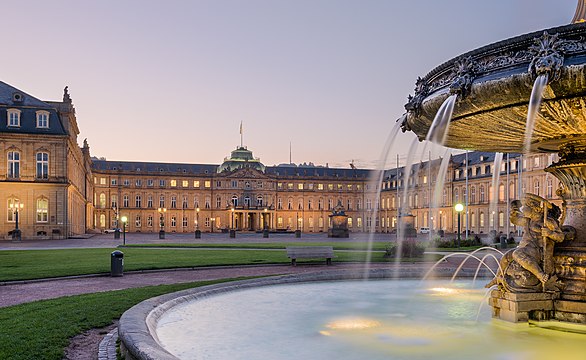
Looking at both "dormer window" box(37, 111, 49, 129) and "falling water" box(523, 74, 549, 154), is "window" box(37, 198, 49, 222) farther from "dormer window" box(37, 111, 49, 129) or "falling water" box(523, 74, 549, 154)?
"falling water" box(523, 74, 549, 154)

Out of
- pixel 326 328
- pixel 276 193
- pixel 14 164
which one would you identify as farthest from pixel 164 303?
pixel 276 193

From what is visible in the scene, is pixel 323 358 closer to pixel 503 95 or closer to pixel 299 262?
pixel 503 95

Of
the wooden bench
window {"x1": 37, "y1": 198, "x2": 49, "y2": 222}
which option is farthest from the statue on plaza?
window {"x1": 37, "y1": 198, "x2": 49, "y2": 222}

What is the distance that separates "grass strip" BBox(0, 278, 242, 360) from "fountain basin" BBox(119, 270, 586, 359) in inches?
38.4

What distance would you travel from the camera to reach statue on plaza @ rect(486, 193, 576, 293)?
23.7 feet

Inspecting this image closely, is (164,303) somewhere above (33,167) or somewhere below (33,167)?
below

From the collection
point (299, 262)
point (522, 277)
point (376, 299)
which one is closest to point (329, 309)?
point (376, 299)

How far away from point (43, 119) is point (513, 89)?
173 ft

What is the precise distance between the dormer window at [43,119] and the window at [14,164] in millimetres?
3327

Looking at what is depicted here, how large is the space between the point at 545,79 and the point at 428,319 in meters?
3.86

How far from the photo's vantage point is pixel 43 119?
5134cm

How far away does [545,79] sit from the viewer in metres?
5.48

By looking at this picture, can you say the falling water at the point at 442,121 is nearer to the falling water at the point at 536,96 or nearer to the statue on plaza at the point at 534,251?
the falling water at the point at 536,96

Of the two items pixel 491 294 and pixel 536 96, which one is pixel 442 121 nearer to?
pixel 536 96
